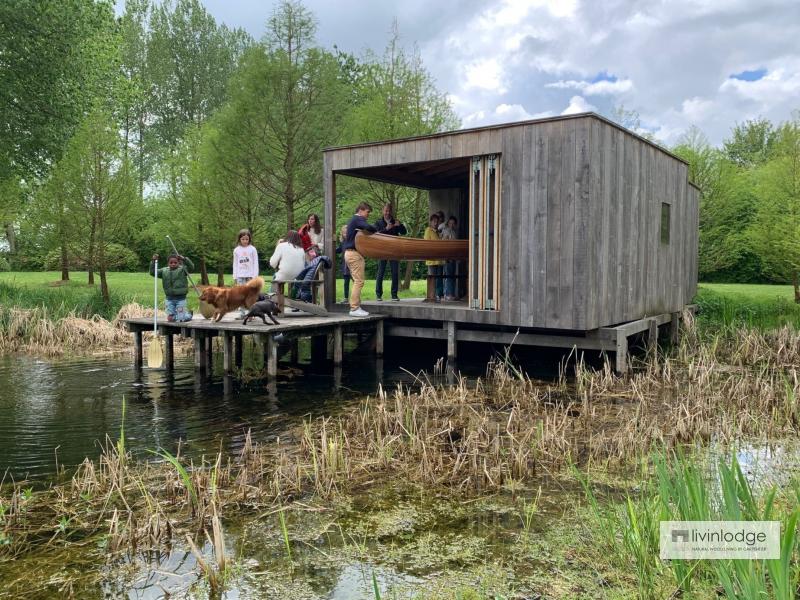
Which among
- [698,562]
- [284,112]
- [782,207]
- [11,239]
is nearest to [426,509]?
[698,562]

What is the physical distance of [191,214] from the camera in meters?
20.6

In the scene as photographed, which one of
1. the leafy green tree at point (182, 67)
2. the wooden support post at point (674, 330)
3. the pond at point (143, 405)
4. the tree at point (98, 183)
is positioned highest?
the leafy green tree at point (182, 67)

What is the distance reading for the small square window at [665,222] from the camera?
12393 millimetres

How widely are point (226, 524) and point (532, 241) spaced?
6.56 metres

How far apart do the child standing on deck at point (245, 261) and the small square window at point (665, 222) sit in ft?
23.2

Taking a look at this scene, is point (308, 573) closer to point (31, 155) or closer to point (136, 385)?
point (136, 385)

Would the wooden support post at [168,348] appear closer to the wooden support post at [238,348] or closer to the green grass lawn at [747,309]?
the wooden support post at [238,348]

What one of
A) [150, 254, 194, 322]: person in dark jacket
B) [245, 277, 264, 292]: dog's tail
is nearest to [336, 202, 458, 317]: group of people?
[245, 277, 264, 292]: dog's tail

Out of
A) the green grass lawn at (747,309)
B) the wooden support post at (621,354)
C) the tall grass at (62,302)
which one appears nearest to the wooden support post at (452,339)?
the wooden support post at (621,354)

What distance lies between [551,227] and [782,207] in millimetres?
13571

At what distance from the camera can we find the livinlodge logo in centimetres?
285

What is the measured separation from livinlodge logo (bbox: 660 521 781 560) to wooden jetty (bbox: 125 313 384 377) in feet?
23.1

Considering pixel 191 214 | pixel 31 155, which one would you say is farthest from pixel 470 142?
pixel 31 155

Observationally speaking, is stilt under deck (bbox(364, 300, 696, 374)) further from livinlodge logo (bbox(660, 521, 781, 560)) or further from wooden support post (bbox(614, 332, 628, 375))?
livinlodge logo (bbox(660, 521, 781, 560))
